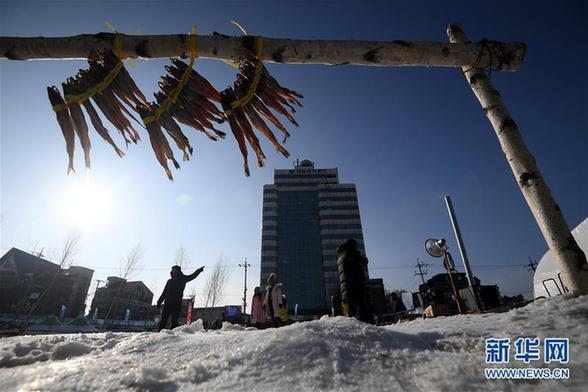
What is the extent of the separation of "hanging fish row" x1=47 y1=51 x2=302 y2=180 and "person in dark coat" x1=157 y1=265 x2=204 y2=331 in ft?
16.6

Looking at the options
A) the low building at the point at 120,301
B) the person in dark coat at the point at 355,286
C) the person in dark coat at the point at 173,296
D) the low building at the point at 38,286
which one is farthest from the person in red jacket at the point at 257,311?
the low building at the point at 120,301

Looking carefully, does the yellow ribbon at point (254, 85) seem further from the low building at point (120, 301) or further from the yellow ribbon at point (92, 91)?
the low building at point (120, 301)

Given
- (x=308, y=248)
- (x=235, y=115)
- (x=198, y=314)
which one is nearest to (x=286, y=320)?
(x=235, y=115)

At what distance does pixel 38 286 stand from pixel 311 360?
169 ft

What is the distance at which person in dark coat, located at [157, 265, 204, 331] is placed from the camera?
6.27m

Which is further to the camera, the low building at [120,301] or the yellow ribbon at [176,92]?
the low building at [120,301]

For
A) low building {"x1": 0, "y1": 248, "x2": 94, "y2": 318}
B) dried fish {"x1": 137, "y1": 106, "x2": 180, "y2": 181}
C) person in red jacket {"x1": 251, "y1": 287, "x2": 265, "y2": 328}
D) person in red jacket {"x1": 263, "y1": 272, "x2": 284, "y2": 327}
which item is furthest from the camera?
low building {"x1": 0, "y1": 248, "x2": 94, "y2": 318}

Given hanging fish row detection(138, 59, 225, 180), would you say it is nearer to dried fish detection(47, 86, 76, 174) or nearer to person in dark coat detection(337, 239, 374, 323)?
dried fish detection(47, 86, 76, 174)

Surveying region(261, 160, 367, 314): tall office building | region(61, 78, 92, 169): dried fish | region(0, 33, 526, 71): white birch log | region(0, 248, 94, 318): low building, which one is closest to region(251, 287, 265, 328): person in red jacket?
region(61, 78, 92, 169): dried fish

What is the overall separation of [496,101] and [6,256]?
182 feet

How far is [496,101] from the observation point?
2.84 meters

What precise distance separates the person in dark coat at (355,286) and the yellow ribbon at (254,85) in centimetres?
361

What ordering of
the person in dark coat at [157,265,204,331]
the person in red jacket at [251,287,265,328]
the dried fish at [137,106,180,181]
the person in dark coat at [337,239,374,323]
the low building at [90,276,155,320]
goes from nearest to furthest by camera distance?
the dried fish at [137,106,180,181] → the person in dark coat at [337,239,374,323] → the person in dark coat at [157,265,204,331] → the person in red jacket at [251,287,265,328] → the low building at [90,276,155,320]

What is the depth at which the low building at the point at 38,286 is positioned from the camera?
34.0 metres
